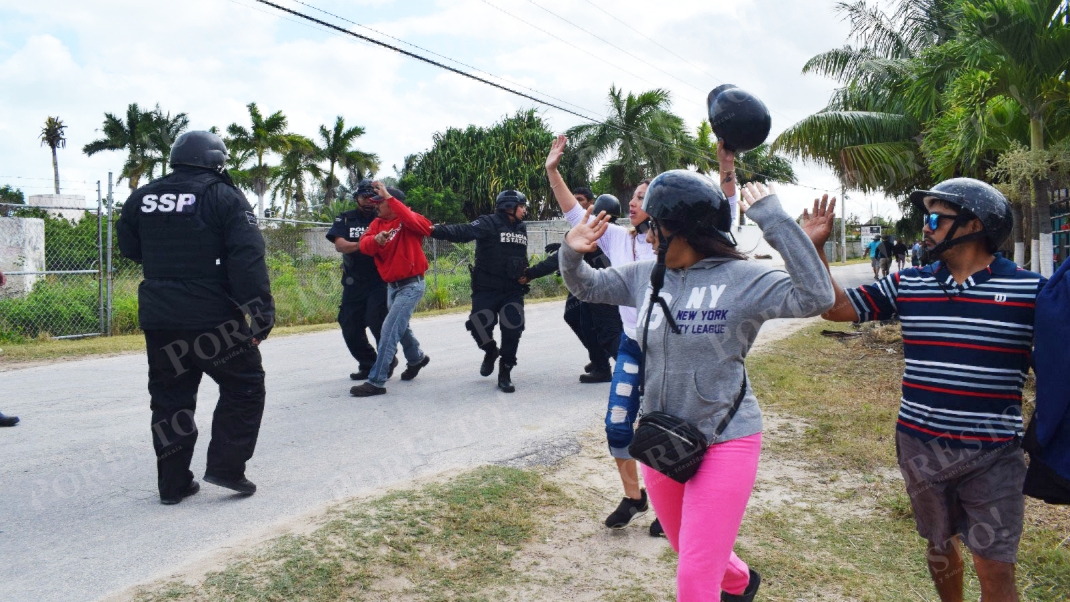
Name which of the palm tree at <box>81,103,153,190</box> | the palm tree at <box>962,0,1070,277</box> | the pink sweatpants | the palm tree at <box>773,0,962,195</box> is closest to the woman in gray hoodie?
the pink sweatpants

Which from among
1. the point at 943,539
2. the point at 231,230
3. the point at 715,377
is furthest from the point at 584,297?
the point at 231,230

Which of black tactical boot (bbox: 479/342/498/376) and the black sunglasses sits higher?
the black sunglasses

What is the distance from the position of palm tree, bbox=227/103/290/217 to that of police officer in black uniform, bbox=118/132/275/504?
137 feet

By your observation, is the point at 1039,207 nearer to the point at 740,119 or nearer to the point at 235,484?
the point at 740,119

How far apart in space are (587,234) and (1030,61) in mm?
8456

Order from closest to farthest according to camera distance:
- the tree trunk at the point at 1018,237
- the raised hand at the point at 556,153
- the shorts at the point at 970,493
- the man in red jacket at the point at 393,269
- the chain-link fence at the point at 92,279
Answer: the shorts at the point at 970,493
the raised hand at the point at 556,153
the man in red jacket at the point at 393,269
the tree trunk at the point at 1018,237
the chain-link fence at the point at 92,279

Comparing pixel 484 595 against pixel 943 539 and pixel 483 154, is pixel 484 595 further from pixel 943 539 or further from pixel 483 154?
pixel 483 154

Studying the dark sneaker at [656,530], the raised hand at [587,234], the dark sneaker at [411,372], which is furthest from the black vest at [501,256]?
the raised hand at [587,234]

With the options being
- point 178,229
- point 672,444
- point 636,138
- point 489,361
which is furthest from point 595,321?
point 636,138

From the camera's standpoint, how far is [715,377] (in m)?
2.65

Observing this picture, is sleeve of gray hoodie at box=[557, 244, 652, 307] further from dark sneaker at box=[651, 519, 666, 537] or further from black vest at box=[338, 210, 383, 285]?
black vest at box=[338, 210, 383, 285]

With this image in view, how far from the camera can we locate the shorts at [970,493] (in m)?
2.83

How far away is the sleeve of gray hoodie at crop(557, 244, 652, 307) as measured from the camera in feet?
9.77

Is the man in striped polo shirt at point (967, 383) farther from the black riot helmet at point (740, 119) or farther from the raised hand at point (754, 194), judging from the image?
the black riot helmet at point (740, 119)
